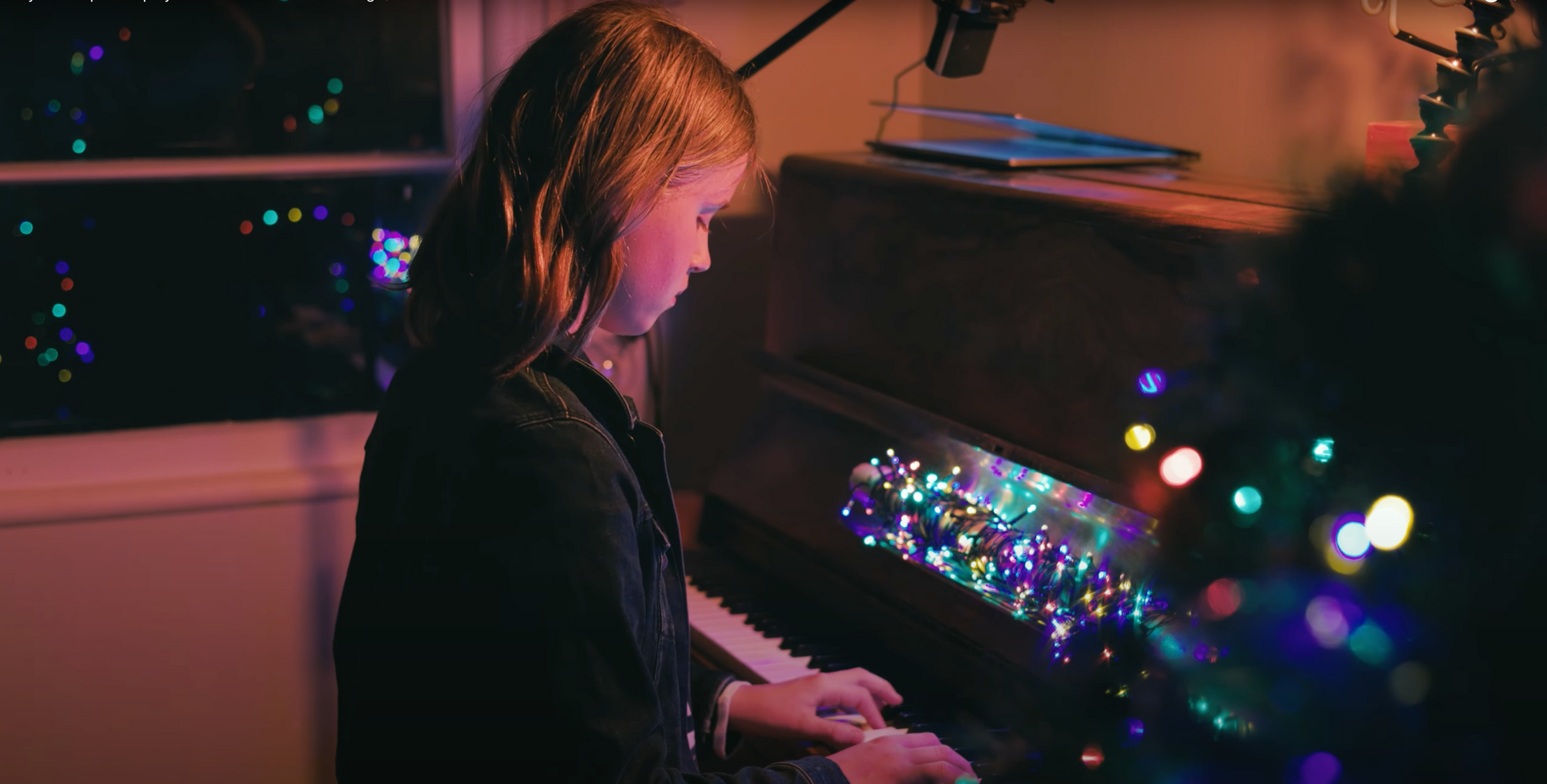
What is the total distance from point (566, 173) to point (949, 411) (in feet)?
2.21

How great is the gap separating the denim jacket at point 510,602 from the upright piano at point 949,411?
32cm

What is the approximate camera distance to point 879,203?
5.22ft

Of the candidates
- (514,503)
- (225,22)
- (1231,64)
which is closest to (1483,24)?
(1231,64)

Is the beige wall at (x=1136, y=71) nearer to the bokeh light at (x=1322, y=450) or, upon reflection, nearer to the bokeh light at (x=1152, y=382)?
the bokeh light at (x=1152, y=382)

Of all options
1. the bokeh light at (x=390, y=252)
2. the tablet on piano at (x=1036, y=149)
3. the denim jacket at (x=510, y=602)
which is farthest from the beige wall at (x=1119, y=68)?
the denim jacket at (x=510, y=602)

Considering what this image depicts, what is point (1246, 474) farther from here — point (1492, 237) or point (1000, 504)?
point (1000, 504)

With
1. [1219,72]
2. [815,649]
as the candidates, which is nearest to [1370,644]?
[815,649]

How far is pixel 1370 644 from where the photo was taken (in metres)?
0.60

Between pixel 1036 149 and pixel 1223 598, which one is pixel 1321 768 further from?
pixel 1036 149

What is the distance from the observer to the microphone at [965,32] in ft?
5.25

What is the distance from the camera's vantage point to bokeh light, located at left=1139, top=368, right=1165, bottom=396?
A: 3.90 feet

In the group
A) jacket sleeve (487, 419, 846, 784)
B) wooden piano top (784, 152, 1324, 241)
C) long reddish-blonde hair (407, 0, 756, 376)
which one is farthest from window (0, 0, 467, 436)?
jacket sleeve (487, 419, 846, 784)

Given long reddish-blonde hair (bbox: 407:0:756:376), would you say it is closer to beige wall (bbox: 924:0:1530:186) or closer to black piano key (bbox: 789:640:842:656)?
black piano key (bbox: 789:640:842:656)

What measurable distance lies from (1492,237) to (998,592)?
0.83 meters
